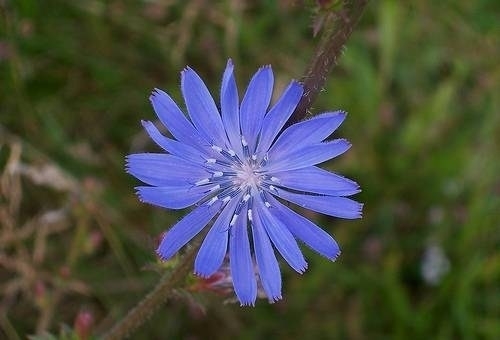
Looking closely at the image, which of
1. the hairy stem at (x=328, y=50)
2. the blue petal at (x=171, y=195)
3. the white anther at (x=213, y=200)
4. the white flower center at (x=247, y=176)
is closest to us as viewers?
the blue petal at (x=171, y=195)

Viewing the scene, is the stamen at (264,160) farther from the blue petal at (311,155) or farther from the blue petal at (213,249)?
the blue petal at (213,249)

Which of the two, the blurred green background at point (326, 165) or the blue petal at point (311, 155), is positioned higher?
the blurred green background at point (326, 165)

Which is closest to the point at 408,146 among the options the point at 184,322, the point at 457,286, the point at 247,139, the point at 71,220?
the point at 457,286

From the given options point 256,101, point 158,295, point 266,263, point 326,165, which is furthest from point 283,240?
point 326,165

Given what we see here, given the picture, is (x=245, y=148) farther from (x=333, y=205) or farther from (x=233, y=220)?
(x=333, y=205)

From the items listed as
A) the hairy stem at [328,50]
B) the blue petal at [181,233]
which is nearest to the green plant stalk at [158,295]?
the blue petal at [181,233]
